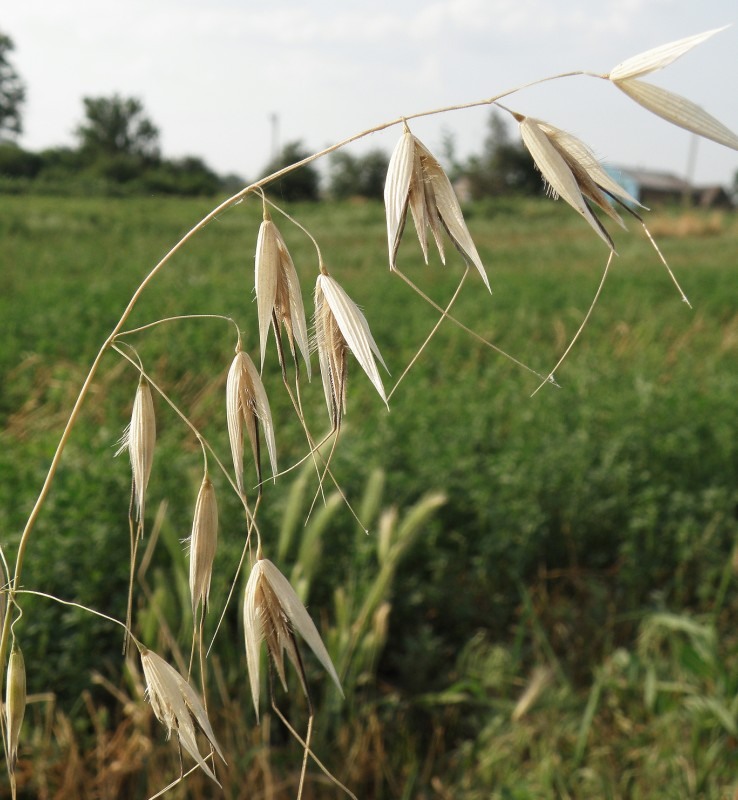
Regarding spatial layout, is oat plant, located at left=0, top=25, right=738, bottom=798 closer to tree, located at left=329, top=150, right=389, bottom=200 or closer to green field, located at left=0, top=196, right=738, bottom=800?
green field, located at left=0, top=196, right=738, bottom=800

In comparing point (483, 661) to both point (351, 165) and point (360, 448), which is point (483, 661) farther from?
→ point (351, 165)

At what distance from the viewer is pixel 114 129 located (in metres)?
40.1

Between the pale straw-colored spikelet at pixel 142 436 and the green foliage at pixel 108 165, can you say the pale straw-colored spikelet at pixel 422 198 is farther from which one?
the green foliage at pixel 108 165

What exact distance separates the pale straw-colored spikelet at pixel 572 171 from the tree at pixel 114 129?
3961 centimetres

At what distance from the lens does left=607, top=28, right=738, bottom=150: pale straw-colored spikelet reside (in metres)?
0.39

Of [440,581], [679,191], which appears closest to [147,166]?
[679,191]

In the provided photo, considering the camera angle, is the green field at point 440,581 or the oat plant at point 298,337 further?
the green field at point 440,581

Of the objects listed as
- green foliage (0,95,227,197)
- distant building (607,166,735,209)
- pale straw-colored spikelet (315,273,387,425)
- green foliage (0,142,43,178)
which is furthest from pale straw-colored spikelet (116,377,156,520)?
distant building (607,166,735,209)

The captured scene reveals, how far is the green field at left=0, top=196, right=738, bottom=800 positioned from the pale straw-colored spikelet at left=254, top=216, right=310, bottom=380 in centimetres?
26


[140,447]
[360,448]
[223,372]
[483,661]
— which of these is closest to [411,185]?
[140,447]

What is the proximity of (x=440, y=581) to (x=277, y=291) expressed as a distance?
2.51 m

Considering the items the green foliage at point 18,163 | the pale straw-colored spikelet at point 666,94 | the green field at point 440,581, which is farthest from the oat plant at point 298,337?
the green foliage at point 18,163

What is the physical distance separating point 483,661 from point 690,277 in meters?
9.67

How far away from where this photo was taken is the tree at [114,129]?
38.8 meters
